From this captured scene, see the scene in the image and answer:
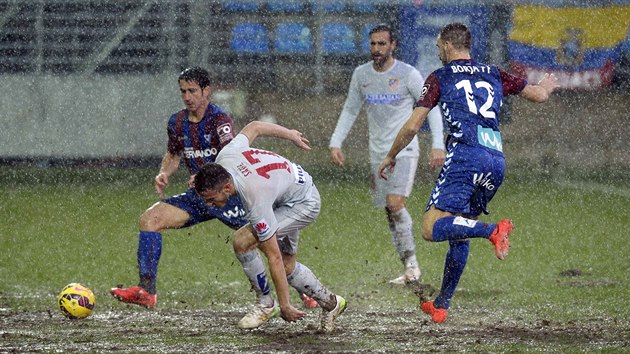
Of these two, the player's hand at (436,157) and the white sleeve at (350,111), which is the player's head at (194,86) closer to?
the player's hand at (436,157)

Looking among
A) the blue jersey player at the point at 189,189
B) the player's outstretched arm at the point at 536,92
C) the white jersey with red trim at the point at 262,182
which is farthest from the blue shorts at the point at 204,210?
the player's outstretched arm at the point at 536,92

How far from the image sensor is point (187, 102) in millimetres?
9805

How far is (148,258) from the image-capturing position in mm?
9719

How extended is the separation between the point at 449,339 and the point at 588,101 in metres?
12.8

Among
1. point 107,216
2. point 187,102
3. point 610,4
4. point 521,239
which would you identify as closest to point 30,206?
point 107,216

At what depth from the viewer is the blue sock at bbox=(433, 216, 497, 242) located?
855cm

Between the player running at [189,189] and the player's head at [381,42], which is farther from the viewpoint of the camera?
the player's head at [381,42]

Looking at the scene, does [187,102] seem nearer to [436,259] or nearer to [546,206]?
[436,259]

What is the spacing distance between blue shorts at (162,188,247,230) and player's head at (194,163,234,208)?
1.50 metres

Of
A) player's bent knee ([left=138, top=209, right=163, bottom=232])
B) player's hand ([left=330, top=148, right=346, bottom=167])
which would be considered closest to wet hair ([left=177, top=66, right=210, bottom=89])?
player's bent knee ([left=138, top=209, right=163, bottom=232])

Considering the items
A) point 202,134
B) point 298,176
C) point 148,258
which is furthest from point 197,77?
point 148,258

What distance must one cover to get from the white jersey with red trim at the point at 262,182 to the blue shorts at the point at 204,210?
674 mm

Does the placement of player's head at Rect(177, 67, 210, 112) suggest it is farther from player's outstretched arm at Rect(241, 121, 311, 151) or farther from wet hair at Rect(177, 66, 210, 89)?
player's outstretched arm at Rect(241, 121, 311, 151)

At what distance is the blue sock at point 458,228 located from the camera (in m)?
8.55
